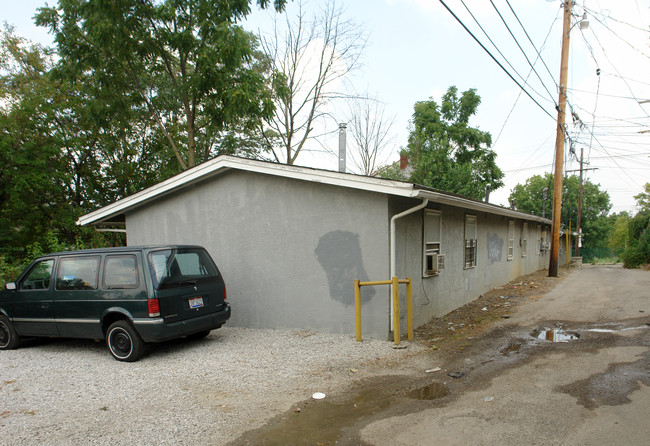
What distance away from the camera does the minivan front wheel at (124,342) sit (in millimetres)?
5828

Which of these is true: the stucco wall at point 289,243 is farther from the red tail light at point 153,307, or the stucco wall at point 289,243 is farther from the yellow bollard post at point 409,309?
the red tail light at point 153,307

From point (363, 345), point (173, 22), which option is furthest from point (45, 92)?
point (363, 345)

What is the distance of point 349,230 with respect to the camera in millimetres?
7027

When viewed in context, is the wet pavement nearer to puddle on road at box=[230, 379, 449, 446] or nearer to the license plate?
puddle on road at box=[230, 379, 449, 446]

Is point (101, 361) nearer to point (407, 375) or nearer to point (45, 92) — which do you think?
point (407, 375)

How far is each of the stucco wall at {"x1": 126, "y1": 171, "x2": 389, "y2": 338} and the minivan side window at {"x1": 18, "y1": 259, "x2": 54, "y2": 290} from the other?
2.54 metres

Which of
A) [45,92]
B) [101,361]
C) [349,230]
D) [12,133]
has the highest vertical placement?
[45,92]

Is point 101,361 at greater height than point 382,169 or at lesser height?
lesser

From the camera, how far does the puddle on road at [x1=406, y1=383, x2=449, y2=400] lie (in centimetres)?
441

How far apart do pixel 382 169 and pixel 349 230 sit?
66.7 feet

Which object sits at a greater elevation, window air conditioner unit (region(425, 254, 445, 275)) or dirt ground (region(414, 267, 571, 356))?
window air conditioner unit (region(425, 254, 445, 275))

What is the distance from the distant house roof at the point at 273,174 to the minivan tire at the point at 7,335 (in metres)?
3.01

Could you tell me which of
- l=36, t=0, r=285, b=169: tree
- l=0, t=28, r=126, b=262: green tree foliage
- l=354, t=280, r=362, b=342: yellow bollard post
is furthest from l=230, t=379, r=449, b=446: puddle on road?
l=0, t=28, r=126, b=262: green tree foliage

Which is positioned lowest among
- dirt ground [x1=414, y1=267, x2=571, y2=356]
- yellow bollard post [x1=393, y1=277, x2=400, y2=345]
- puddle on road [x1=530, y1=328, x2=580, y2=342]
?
dirt ground [x1=414, y1=267, x2=571, y2=356]
